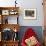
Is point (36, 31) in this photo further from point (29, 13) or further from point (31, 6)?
point (31, 6)

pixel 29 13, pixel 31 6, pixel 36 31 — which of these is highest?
pixel 31 6

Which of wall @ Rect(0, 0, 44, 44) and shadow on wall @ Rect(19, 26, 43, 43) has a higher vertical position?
wall @ Rect(0, 0, 44, 44)

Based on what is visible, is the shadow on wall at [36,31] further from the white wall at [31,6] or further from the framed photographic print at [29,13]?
the framed photographic print at [29,13]

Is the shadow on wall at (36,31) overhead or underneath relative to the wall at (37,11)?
underneath

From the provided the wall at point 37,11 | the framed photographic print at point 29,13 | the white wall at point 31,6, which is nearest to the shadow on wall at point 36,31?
the wall at point 37,11

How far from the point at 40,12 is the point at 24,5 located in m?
0.61

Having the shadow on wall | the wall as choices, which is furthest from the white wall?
the shadow on wall

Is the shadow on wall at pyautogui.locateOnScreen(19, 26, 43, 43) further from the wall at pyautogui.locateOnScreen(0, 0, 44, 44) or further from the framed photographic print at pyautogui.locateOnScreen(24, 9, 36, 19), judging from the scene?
the framed photographic print at pyautogui.locateOnScreen(24, 9, 36, 19)

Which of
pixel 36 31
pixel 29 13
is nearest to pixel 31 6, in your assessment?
pixel 29 13

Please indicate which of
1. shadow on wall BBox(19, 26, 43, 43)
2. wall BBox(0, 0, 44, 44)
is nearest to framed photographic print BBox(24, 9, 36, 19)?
wall BBox(0, 0, 44, 44)

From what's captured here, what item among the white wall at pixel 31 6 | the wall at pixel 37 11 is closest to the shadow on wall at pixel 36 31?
the wall at pixel 37 11

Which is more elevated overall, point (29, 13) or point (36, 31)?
point (29, 13)

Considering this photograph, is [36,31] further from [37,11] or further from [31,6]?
[31,6]

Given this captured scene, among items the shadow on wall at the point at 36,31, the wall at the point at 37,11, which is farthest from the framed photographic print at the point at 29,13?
the shadow on wall at the point at 36,31
